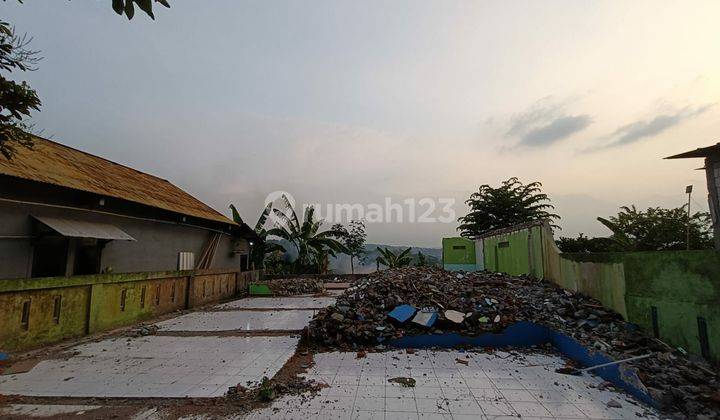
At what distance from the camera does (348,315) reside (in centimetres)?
661

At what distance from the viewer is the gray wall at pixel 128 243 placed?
22.0ft

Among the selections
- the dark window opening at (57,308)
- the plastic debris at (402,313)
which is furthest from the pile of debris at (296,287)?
the plastic debris at (402,313)

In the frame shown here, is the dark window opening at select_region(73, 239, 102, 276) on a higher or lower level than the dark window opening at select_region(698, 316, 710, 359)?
higher

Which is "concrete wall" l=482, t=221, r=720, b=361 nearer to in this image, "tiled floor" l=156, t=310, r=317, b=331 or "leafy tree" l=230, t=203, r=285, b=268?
"tiled floor" l=156, t=310, r=317, b=331

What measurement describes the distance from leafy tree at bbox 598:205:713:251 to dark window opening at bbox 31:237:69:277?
61.4ft

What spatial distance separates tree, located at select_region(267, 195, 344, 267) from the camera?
1719 cm

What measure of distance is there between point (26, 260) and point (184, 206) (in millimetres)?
5685

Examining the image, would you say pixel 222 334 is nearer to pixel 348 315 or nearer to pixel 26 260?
pixel 348 315

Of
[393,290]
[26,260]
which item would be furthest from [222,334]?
[26,260]

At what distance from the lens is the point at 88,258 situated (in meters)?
8.62

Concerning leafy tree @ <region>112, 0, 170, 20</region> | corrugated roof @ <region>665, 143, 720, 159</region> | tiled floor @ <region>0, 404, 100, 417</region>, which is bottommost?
tiled floor @ <region>0, 404, 100, 417</region>

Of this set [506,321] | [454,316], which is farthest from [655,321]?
[454,316]

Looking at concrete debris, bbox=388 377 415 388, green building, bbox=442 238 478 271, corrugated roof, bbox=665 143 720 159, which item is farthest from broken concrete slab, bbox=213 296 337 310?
corrugated roof, bbox=665 143 720 159

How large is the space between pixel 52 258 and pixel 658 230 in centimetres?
2278
